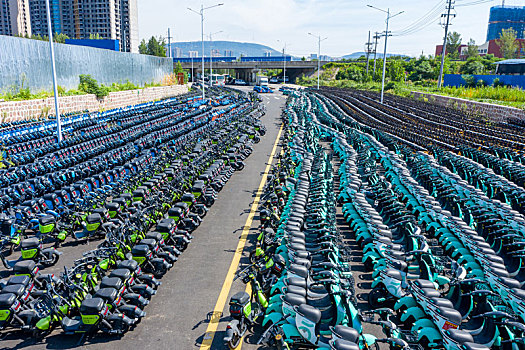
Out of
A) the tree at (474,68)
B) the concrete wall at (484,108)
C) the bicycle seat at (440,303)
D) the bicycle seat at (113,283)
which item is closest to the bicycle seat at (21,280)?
the bicycle seat at (113,283)

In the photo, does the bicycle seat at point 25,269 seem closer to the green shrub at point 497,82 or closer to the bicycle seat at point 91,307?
the bicycle seat at point 91,307

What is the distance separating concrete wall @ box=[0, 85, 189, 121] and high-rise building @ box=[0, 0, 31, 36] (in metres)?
88.4

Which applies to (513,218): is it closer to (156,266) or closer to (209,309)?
(209,309)

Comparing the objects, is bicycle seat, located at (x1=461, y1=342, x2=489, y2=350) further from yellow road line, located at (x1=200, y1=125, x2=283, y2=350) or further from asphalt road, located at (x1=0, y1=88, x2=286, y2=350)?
yellow road line, located at (x1=200, y1=125, x2=283, y2=350)

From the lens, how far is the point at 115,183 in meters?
12.4

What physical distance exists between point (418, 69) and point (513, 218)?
6821cm

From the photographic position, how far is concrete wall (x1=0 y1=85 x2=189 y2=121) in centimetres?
2466

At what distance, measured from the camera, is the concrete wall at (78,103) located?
24.7 m

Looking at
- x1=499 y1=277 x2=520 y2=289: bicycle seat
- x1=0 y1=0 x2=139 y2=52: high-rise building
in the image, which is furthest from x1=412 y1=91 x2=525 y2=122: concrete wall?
x1=0 y1=0 x2=139 y2=52: high-rise building

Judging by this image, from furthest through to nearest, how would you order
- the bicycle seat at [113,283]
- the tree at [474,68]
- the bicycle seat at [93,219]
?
the tree at [474,68]
the bicycle seat at [93,219]
the bicycle seat at [113,283]

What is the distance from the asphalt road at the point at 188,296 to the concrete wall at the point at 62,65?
22.5 meters

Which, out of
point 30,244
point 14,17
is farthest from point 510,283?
point 14,17

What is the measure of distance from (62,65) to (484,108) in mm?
34248

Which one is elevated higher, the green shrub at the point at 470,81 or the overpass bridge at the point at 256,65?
the overpass bridge at the point at 256,65
